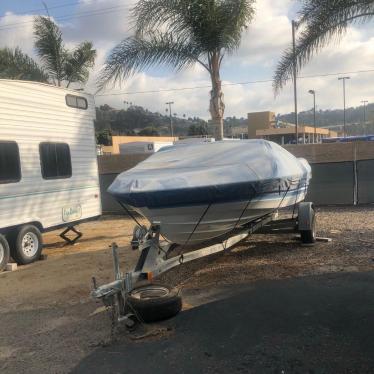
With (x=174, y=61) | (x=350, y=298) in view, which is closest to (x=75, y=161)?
(x=174, y=61)

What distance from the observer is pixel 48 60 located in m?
19.1

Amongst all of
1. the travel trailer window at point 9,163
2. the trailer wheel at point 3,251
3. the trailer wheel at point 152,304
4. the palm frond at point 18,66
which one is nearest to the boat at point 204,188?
the trailer wheel at point 152,304

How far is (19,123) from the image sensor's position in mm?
9172

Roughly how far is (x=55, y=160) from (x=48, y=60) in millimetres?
10339

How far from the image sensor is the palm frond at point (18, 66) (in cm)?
1870

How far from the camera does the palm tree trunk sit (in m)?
12.7

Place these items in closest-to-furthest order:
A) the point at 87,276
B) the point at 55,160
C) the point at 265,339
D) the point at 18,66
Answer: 1. the point at 265,339
2. the point at 87,276
3. the point at 55,160
4. the point at 18,66

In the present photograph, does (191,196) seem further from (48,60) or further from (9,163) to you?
(48,60)

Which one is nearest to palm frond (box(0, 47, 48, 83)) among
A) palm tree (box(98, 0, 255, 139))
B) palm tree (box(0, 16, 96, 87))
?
palm tree (box(0, 16, 96, 87))

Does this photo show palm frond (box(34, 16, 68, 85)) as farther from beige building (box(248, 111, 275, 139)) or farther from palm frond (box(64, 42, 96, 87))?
beige building (box(248, 111, 275, 139))

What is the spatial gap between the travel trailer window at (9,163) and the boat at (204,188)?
2.79m

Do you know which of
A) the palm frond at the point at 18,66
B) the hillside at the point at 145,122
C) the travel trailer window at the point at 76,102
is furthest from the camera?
the hillside at the point at 145,122

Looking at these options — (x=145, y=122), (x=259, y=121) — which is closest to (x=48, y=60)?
(x=259, y=121)

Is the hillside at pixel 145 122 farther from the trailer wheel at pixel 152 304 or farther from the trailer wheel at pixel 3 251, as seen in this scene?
the trailer wheel at pixel 152 304
